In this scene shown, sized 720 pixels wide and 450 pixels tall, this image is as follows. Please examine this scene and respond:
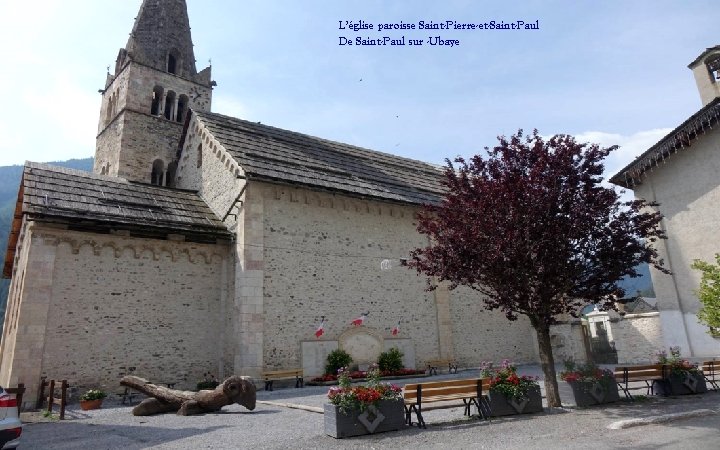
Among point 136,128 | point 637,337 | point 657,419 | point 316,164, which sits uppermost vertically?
point 136,128

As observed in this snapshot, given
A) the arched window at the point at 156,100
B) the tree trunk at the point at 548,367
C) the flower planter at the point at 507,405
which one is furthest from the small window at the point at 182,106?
the flower planter at the point at 507,405

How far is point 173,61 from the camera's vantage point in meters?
28.3

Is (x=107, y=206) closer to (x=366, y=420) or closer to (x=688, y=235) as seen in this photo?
(x=366, y=420)

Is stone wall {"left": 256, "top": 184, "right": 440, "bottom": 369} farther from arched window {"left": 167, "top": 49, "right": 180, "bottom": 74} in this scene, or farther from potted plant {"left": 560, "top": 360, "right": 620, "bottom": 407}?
arched window {"left": 167, "top": 49, "right": 180, "bottom": 74}

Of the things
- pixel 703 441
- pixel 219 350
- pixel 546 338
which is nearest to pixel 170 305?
pixel 219 350

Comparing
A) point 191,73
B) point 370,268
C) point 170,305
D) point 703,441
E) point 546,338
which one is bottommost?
point 703,441

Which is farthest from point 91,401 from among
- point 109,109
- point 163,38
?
point 163,38

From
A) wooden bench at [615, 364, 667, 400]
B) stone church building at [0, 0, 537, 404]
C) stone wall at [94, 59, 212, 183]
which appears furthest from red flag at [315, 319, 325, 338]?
stone wall at [94, 59, 212, 183]

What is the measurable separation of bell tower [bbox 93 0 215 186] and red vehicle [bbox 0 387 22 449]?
20.1 meters

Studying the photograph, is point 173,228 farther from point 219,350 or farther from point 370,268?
point 370,268

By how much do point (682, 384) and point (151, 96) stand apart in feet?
89.3

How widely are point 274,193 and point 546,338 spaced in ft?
33.8

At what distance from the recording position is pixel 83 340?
513 inches

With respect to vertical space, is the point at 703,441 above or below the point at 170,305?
below
